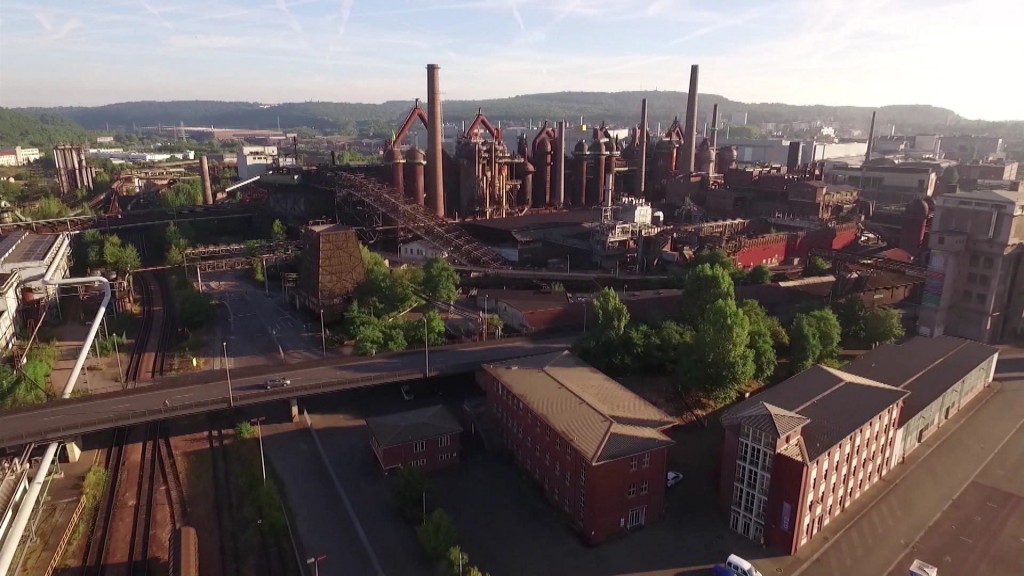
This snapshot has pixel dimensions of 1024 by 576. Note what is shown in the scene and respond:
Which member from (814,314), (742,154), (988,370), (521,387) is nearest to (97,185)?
(521,387)

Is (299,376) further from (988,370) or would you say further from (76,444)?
(988,370)

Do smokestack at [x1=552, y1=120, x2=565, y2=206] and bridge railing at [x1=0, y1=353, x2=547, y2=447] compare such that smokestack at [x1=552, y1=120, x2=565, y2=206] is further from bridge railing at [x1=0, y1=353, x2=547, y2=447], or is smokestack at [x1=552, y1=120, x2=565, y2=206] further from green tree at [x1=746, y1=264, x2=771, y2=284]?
bridge railing at [x1=0, y1=353, x2=547, y2=447]

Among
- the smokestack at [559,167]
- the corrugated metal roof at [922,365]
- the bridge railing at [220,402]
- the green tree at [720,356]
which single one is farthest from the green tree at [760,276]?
the smokestack at [559,167]

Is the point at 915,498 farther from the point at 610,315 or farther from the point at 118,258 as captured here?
the point at 118,258

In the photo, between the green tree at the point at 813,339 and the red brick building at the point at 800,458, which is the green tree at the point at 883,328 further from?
the red brick building at the point at 800,458

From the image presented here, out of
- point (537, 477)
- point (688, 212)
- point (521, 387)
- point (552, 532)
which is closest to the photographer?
point (552, 532)

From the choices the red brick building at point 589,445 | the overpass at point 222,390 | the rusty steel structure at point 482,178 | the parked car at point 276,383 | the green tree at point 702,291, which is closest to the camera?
the red brick building at point 589,445
